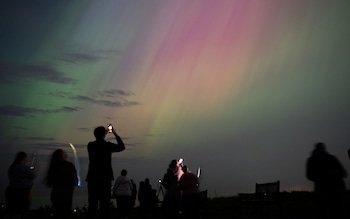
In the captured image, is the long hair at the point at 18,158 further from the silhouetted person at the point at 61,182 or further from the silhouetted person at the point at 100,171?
the silhouetted person at the point at 100,171

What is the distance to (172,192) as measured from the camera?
40.1 feet

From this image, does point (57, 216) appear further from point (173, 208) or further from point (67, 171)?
point (173, 208)

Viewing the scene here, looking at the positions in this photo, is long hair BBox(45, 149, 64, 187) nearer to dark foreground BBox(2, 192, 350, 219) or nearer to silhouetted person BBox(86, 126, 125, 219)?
silhouetted person BBox(86, 126, 125, 219)

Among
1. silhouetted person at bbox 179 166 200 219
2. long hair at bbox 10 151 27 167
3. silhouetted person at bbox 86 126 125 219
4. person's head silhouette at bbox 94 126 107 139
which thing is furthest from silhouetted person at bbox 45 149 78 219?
silhouetted person at bbox 179 166 200 219

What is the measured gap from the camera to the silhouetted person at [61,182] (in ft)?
25.8

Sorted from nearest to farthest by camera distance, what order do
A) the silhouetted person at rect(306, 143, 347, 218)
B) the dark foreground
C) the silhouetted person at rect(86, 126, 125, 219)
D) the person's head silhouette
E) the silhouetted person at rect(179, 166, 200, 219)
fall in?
the silhouetted person at rect(86, 126, 125, 219) → the person's head silhouette → the silhouetted person at rect(306, 143, 347, 218) → the silhouetted person at rect(179, 166, 200, 219) → the dark foreground

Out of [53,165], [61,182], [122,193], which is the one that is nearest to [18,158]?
[53,165]

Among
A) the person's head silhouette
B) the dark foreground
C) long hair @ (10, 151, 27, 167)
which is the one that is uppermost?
the person's head silhouette

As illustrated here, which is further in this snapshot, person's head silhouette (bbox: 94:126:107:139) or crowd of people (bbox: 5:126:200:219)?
person's head silhouette (bbox: 94:126:107:139)

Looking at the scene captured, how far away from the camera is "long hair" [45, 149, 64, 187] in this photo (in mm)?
8086

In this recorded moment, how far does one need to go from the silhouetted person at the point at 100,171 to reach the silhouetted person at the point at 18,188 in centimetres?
296

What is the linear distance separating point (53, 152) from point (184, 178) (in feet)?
15.1

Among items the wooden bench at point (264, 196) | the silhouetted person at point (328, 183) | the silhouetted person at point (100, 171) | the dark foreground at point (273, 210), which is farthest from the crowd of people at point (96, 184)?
the silhouetted person at point (328, 183)

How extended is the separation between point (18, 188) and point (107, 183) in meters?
3.41
